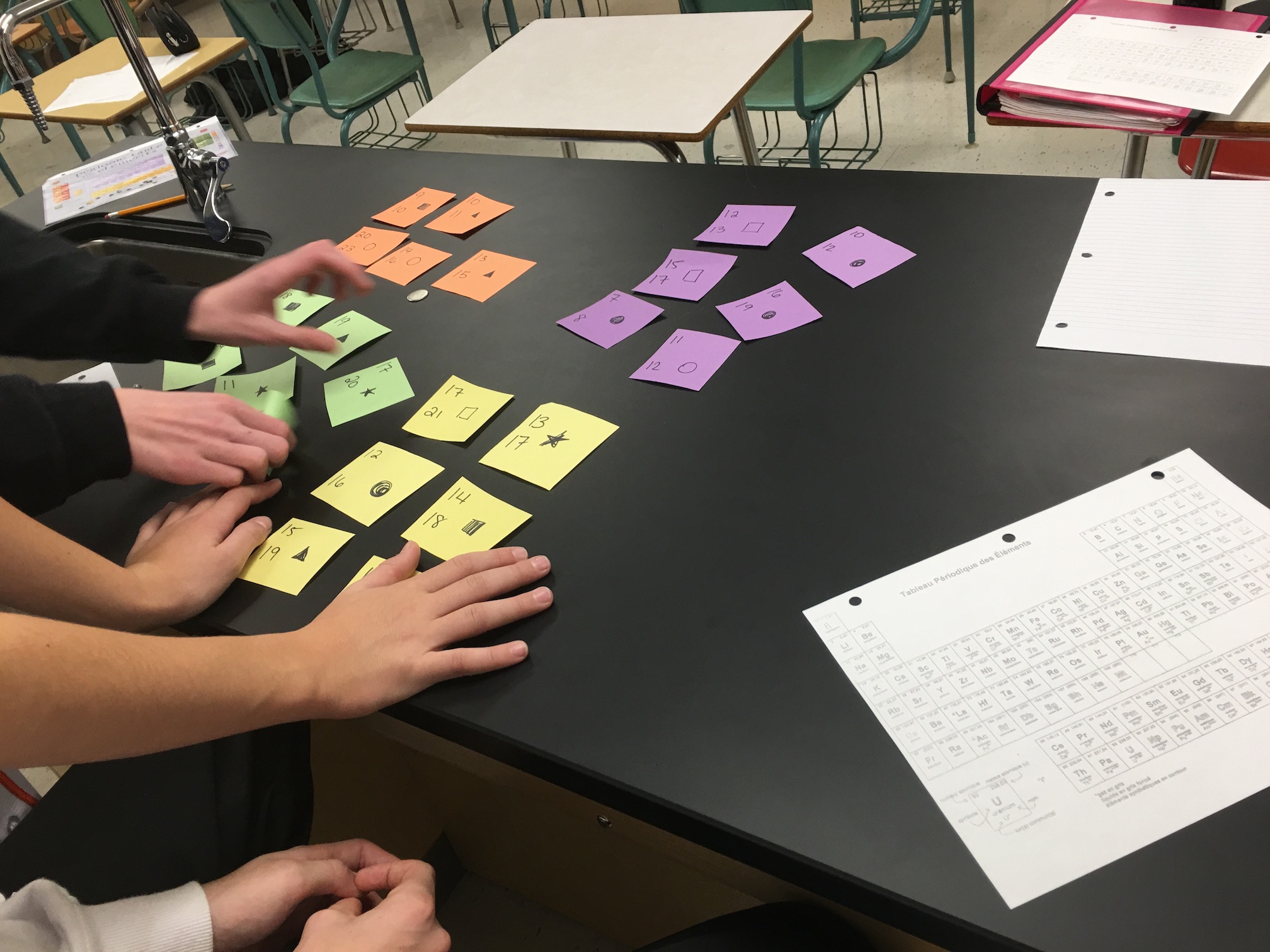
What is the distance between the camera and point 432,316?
3.58ft

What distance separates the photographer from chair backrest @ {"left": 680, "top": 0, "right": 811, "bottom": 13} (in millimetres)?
2152

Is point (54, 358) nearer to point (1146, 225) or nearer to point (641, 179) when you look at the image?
point (641, 179)

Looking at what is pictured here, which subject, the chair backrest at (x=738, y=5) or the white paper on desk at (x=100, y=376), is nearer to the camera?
the white paper on desk at (x=100, y=376)

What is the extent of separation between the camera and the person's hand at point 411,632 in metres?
0.67

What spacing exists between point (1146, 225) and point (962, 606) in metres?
0.54

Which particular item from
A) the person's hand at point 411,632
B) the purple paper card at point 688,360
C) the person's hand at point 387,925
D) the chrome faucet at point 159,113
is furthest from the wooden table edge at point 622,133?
the person's hand at point 387,925

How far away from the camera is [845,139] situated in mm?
3025

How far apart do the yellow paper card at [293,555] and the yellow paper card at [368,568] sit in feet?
0.14

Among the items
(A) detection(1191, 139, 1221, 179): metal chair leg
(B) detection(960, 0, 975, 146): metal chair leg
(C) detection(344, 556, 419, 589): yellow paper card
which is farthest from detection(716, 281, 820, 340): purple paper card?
(B) detection(960, 0, 975, 146): metal chair leg

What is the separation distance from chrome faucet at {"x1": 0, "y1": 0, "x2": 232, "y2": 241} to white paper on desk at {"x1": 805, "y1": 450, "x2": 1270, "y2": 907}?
1.28 metres

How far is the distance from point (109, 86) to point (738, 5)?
2.06 m

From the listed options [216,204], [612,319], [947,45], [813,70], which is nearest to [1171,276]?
[612,319]

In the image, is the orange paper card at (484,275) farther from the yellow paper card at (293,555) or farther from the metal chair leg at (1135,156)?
the metal chair leg at (1135,156)

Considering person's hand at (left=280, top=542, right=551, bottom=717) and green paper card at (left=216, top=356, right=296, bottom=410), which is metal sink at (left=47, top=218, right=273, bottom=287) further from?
person's hand at (left=280, top=542, right=551, bottom=717)
